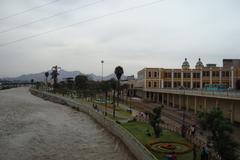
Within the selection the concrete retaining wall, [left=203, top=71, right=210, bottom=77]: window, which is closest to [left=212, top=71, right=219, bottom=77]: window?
[left=203, top=71, right=210, bottom=77]: window

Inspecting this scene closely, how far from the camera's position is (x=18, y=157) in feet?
105

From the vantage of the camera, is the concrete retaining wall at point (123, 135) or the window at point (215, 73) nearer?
the concrete retaining wall at point (123, 135)

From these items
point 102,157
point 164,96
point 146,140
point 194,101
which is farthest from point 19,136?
point 164,96

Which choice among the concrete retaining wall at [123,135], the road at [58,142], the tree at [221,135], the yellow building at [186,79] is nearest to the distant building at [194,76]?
the yellow building at [186,79]

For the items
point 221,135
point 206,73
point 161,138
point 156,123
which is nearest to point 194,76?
point 206,73

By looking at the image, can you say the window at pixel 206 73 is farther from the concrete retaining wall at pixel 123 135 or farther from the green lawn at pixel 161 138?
the green lawn at pixel 161 138

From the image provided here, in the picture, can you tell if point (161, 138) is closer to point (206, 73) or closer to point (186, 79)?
point (206, 73)

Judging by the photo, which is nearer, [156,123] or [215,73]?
[156,123]

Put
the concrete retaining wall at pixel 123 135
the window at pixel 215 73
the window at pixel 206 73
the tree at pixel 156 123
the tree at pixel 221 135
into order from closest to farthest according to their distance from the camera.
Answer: the tree at pixel 221 135 → the concrete retaining wall at pixel 123 135 → the tree at pixel 156 123 → the window at pixel 215 73 → the window at pixel 206 73

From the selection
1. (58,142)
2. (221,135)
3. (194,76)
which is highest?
(194,76)

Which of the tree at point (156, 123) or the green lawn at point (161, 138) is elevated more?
the tree at point (156, 123)

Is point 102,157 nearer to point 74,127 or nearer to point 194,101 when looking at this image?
point 74,127

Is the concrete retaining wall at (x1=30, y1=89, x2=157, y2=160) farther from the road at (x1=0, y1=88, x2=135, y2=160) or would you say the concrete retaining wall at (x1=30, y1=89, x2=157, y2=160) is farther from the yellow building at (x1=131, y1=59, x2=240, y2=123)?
the yellow building at (x1=131, y1=59, x2=240, y2=123)

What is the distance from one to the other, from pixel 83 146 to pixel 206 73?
218 feet
